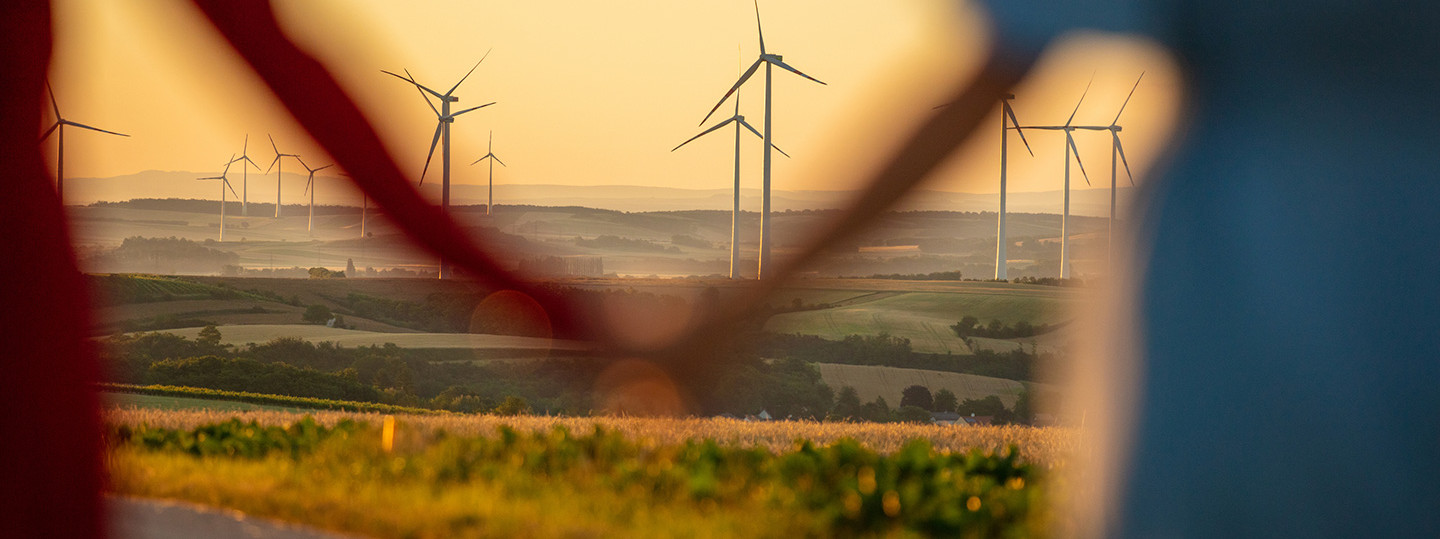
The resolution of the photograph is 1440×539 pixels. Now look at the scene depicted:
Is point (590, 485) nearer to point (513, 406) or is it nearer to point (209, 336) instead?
point (513, 406)

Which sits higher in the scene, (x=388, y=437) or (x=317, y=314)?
(x=388, y=437)

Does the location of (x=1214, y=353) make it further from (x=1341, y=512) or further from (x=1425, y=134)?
(x=1425, y=134)

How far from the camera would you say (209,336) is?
61281mm

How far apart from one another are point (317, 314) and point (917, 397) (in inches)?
1526

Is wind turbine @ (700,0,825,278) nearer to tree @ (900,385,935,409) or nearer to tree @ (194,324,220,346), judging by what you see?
tree @ (900,385,935,409)

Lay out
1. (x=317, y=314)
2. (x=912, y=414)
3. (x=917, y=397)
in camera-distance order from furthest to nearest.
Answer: (x=317, y=314)
(x=917, y=397)
(x=912, y=414)

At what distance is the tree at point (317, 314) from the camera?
7231 centimetres

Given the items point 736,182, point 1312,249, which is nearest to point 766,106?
point 736,182

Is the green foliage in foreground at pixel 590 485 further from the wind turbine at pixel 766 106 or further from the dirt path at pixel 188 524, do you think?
the wind turbine at pixel 766 106

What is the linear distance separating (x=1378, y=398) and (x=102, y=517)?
9.25m

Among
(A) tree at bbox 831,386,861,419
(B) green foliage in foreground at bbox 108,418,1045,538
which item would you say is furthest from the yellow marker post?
(A) tree at bbox 831,386,861,419

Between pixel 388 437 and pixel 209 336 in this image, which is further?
pixel 209 336

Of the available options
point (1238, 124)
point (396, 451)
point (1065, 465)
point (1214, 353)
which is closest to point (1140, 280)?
point (1214, 353)

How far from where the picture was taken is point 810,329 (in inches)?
2793
